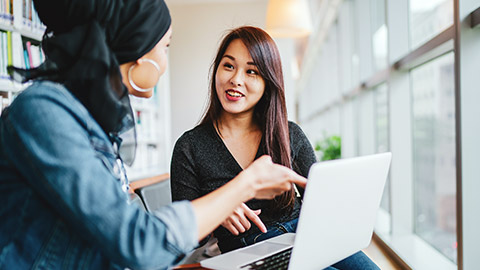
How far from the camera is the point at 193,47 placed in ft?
18.6

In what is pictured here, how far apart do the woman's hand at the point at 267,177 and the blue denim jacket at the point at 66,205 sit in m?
0.15

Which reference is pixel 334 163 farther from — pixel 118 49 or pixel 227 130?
pixel 227 130

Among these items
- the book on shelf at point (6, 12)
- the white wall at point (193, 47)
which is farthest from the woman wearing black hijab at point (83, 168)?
the white wall at point (193, 47)

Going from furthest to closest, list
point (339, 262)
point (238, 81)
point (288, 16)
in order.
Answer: point (288, 16), point (238, 81), point (339, 262)

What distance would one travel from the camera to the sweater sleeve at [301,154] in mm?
1552

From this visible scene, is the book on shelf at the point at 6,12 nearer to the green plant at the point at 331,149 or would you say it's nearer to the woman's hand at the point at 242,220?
the woman's hand at the point at 242,220

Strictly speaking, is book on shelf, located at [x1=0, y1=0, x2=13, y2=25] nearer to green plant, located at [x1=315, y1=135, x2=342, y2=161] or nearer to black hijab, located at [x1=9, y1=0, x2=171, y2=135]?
black hijab, located at [x1=9, y1=0, x2=171, y2=135]

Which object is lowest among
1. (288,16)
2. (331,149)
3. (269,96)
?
(331,149)

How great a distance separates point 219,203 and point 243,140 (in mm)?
794

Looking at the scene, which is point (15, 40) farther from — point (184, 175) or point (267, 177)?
point (267, 177)

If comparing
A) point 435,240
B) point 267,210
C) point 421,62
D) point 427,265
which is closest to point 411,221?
point 435,240

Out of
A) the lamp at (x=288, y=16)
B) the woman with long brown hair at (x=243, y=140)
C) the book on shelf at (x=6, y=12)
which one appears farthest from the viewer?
the lamp at (x=288, y=16)

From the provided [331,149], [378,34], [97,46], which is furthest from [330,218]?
[331,149]

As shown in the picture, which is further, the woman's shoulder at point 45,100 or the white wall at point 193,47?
the white wall at point 193,47
